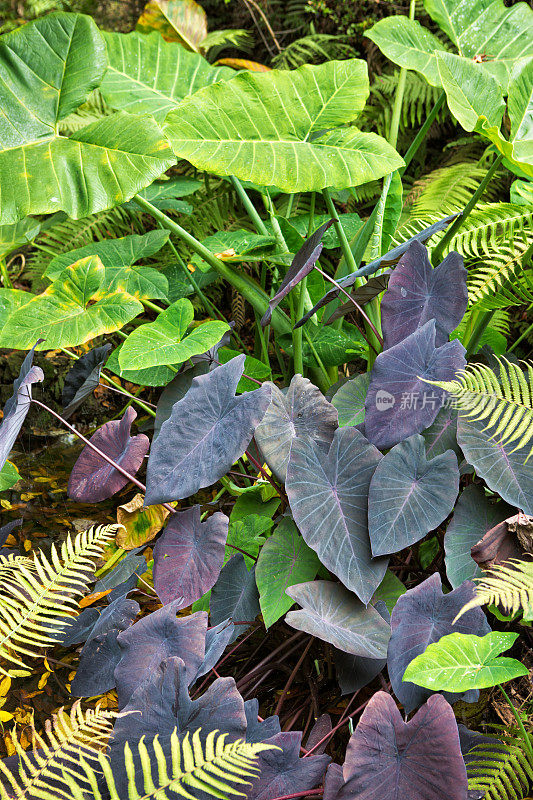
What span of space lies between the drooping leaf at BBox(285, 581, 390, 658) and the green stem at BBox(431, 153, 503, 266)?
37.3 inches

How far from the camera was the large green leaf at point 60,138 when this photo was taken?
139cm

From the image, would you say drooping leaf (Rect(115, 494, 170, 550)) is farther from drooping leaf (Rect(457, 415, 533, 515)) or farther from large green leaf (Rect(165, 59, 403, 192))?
large green leaf (Rect(165, 59, 403, 192))

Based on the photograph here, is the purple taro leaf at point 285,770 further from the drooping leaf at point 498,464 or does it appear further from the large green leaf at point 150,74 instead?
the large green leaf at point 150,74

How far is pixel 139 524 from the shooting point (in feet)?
4.43

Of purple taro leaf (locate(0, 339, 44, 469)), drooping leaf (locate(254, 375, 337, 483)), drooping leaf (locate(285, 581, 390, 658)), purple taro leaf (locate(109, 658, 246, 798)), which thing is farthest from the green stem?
purple taro leaf (locate(109, 658, 246, 798))

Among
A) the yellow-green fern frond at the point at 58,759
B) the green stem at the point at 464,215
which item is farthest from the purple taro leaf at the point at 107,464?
the green stem at the point at 464,215

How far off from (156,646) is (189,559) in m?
0.18

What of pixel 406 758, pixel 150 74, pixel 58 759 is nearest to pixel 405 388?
pixel 406 758

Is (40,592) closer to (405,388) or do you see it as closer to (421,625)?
(421,625)

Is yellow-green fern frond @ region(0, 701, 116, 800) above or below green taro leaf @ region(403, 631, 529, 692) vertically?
above

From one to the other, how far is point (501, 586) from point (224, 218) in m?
2.27

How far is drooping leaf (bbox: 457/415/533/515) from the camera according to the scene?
0.95 m

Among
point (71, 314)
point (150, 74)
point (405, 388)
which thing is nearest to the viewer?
point (405, 388)

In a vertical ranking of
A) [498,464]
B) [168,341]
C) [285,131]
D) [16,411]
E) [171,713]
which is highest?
[285,131]
